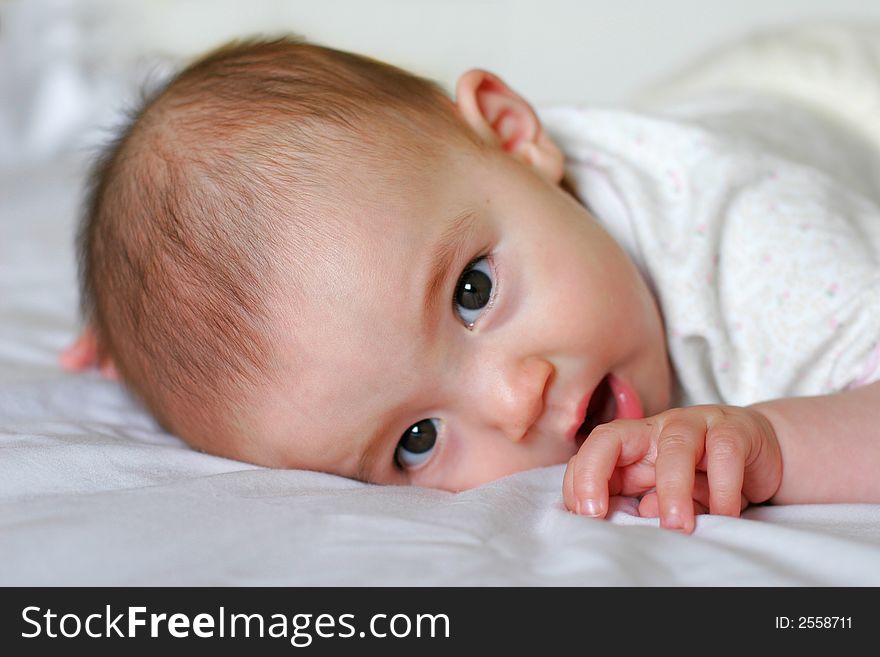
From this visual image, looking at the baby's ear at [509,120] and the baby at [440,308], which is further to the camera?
the baby's ear at [509,120]

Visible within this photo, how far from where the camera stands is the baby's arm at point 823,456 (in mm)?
962

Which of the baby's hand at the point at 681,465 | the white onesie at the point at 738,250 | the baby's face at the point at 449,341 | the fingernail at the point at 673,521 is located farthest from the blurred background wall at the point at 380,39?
the fingernail at the point at 673,521

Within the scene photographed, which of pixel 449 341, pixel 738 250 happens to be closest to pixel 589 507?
pixel 449 341

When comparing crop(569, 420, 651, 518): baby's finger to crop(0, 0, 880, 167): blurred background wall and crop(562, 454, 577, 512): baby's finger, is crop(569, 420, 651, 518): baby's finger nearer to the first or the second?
crop(562, 454, 577, 512): baby's finger

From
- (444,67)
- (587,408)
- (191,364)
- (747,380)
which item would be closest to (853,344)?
(747,380)

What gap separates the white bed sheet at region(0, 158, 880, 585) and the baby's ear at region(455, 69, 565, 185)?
0.46 metres

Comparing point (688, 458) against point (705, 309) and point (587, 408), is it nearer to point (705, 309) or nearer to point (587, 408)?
point (587, 408)

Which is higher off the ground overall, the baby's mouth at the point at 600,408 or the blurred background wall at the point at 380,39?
the blurred background wall at the point at 380,39

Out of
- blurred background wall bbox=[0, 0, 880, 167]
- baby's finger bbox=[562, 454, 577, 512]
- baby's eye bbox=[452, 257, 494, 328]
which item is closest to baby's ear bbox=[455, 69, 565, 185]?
baby's eye bbox=[452, 257, 494, 328]

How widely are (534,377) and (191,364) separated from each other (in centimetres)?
37

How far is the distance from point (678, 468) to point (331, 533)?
0.31m

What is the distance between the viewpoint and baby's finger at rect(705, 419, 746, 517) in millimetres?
862

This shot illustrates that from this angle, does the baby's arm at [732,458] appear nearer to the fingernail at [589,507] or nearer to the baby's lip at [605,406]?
the fingernail at [589,507]

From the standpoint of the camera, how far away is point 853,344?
3.76 ft
